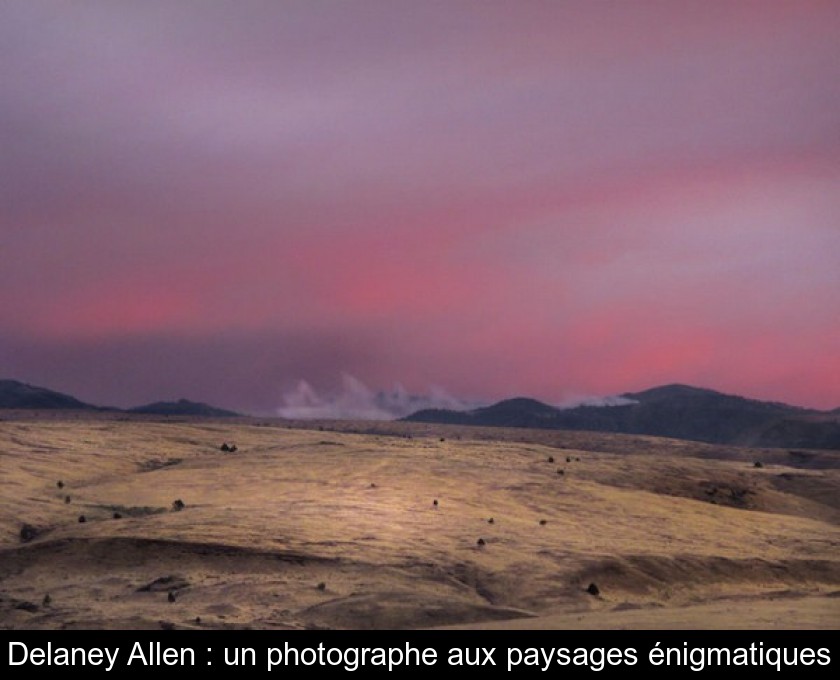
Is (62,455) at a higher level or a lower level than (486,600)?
higher

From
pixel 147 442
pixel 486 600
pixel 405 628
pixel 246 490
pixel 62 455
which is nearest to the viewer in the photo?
pixel 405 628
